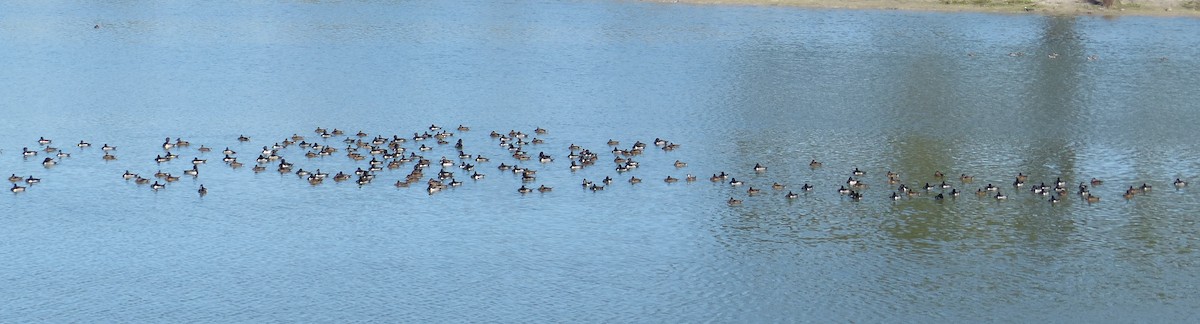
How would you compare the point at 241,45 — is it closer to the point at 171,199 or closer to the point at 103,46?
the point at 103,46

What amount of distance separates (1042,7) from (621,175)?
165 feet

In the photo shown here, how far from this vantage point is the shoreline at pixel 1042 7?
9869cm

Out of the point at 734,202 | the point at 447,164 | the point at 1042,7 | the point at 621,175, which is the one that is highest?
the point at 1042,7

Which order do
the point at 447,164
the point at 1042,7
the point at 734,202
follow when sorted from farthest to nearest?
the point at 1042,7 < the point at 447,164 < the point at 734,202

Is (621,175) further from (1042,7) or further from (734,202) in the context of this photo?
(1042,7)

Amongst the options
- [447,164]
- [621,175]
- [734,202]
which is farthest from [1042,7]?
[447,164]

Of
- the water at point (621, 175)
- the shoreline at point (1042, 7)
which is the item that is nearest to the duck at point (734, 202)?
the water at point (621, 175)

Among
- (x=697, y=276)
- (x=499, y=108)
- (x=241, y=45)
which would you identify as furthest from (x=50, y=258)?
(x=241, y=45)

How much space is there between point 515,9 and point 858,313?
63385mm

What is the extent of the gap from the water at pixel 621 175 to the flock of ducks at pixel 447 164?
14.5 inches

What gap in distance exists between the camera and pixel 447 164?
2259 inches

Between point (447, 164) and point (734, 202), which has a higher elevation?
point (447, 164)

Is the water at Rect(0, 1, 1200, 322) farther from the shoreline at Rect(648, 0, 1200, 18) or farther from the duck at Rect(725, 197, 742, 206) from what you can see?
the shoreline at Rect(648, 0, 1200, 18)

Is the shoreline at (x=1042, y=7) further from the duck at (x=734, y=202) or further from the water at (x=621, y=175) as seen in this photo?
the duck at (x=734, y=202)
